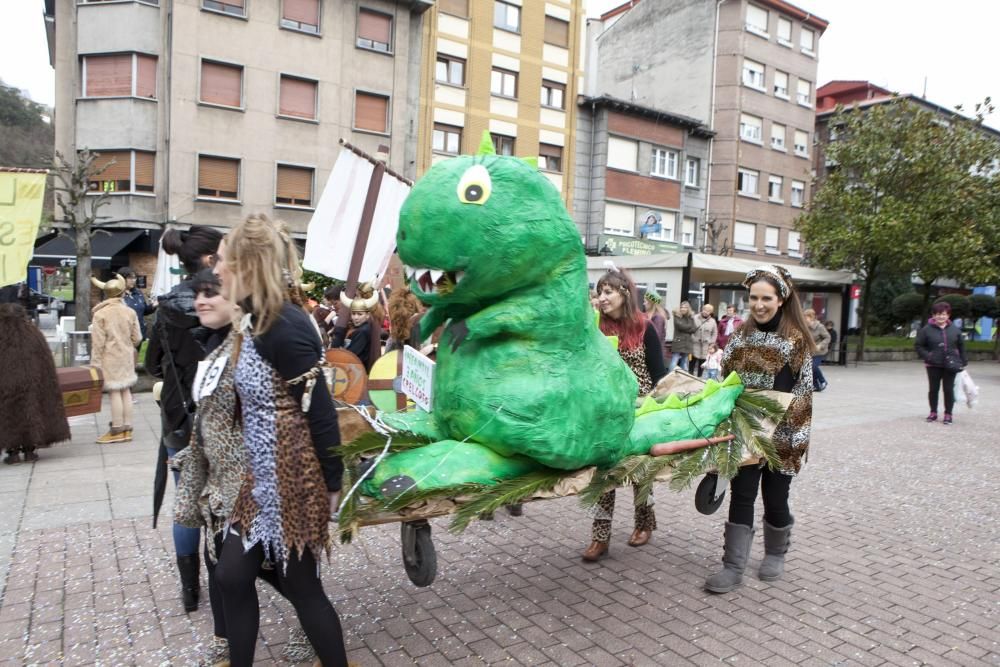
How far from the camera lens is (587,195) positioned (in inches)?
999

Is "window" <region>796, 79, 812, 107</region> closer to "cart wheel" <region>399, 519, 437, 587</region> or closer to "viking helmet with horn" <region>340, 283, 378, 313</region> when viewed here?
"viking helmet with horn" <region>340, 283, 378, 313</region>

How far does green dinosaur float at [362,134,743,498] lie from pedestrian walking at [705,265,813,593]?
125 centimetres

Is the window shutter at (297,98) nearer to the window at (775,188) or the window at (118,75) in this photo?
the window at (118,75)

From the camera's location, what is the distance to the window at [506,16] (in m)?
23.1

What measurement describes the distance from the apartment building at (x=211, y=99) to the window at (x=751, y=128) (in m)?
15.4

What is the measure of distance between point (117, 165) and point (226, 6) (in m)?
5.18

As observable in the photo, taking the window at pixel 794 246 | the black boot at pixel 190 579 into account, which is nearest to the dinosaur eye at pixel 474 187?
the black boot at pixel 190 579

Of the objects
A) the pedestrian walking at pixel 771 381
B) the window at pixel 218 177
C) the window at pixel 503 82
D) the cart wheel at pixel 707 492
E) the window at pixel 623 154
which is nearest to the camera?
the cart wheel at pixel 707 492

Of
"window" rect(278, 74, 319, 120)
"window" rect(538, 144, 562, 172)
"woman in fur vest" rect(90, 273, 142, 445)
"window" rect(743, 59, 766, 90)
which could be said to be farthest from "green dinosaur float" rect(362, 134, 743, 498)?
"window" rect(743, 59, 766, 90)

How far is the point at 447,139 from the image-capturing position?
22.5 metres

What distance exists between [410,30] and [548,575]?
20.8 metres

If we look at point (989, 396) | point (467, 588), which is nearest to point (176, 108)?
point (467, 588)

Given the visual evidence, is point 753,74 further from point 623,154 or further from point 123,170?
point 123,170

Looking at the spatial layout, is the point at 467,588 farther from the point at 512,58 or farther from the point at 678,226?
the point at 678,226
